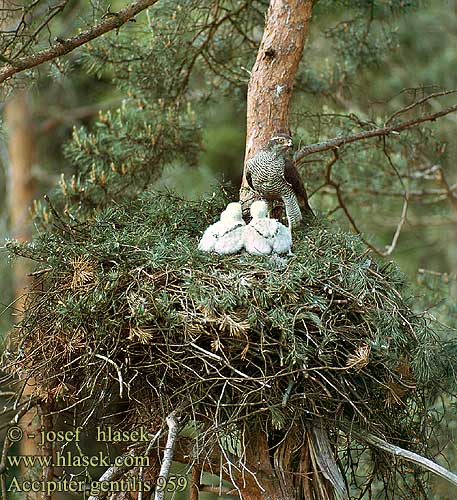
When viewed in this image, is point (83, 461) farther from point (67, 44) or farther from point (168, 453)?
point (67, 44)

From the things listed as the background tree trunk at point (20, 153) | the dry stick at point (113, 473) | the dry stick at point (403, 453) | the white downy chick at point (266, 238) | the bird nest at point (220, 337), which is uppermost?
the background tree trunk at point (20, 153)

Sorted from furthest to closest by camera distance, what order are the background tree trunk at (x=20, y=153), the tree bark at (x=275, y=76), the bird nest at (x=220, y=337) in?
the background tree trunk at (x=20, y=153) → the tree bark at (x=275, y=76) → the bird nest at (x=220, y=337)

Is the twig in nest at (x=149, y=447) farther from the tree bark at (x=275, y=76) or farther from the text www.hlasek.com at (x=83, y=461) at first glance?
the tree bark at (x=275, y=76)

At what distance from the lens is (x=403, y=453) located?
10.2ft

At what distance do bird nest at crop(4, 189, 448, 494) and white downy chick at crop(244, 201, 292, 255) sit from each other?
0.18 feet

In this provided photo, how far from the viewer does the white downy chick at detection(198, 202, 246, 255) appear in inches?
142

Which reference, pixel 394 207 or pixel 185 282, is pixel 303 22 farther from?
pixel 394 207

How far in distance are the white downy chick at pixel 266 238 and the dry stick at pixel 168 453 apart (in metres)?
0.79

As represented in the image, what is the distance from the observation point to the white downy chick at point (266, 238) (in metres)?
3.60

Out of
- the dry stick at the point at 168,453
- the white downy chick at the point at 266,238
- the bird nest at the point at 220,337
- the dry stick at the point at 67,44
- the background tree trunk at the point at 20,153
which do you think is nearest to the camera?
the dry stick at the point at 168,453

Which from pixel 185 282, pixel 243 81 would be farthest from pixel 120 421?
pixel 243 81

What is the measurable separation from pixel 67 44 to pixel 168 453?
5.18 feet

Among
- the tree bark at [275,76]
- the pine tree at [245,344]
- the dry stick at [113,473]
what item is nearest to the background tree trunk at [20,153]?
the tree bark at [275,76]

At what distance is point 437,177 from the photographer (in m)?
5.59
